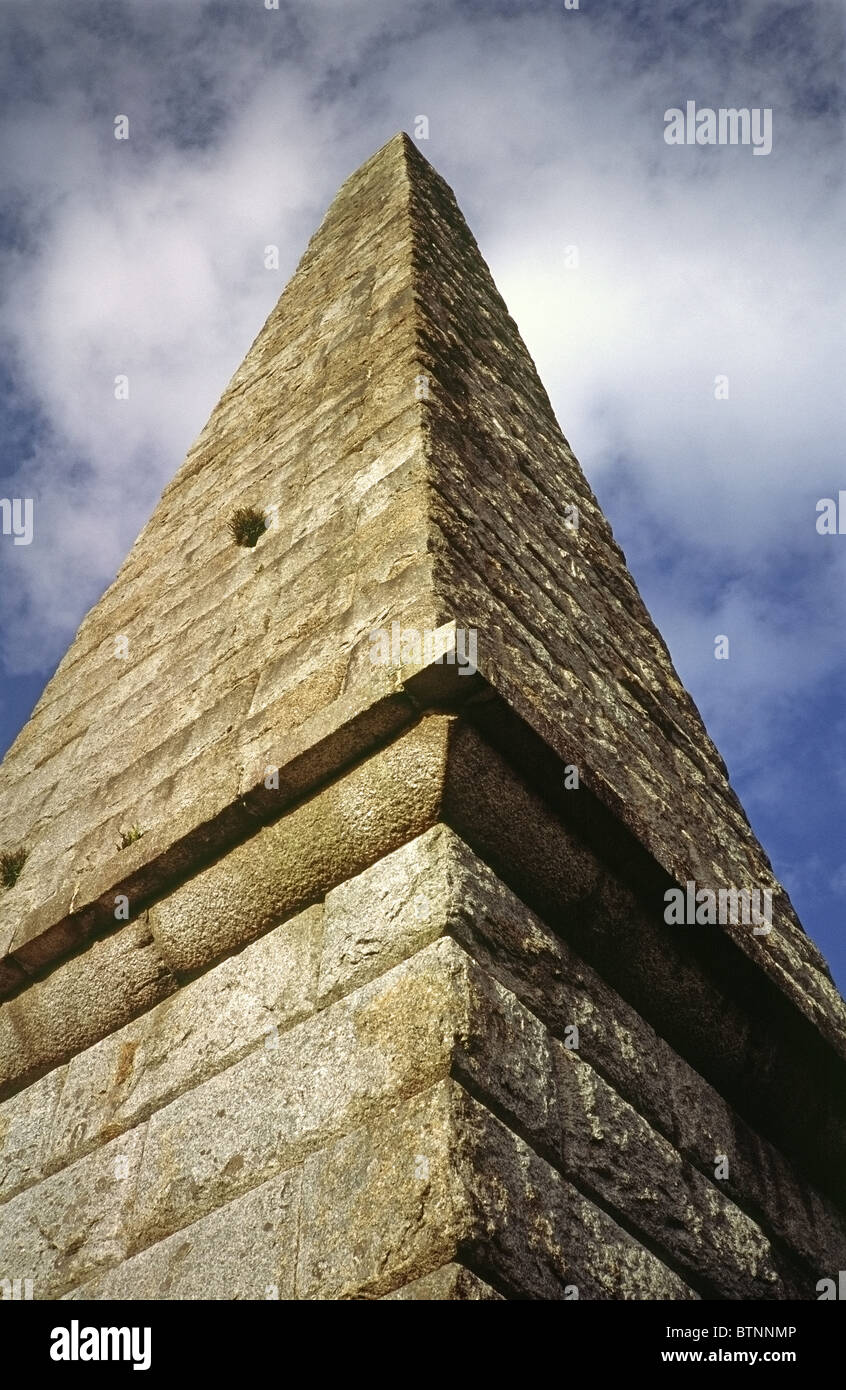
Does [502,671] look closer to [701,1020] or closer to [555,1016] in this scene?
[555,1016]

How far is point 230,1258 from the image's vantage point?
1.71 metres

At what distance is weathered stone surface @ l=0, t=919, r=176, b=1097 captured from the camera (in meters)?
2.31

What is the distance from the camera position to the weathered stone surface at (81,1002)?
2309 millimetres

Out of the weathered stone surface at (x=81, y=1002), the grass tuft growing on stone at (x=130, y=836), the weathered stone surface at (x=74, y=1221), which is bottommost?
the weathered stone surface at (x=74, y=1221)

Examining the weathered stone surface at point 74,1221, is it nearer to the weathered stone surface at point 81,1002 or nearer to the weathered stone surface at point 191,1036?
the weathered stone surface at point 191,1036

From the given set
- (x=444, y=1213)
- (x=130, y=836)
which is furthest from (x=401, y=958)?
(x=130, y=836)

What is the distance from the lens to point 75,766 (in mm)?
3217

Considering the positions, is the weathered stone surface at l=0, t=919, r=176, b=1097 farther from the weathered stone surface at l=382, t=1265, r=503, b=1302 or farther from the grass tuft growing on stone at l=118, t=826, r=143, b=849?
the weathered stone surface at l=382, t=1265, r=503, b=1302

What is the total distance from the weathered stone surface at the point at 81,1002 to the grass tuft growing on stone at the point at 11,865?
1.83 ft

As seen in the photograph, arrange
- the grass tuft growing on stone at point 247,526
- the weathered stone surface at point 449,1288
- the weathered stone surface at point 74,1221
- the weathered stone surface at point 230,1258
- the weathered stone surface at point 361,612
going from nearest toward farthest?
the weathered stone surface at point 449,1288 < the weathered stone surface at point 230,1258 < the weathered stone surface at point 74,1221 < the weathered stone surface at point 361,612 < the grass tuft growing on stone at point 247,526

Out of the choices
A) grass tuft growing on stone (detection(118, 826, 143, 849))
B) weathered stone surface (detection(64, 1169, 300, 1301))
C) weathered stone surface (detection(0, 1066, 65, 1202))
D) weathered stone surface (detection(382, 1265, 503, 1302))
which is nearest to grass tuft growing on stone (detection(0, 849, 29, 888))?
grass tuft growing on stone (detection(118, 826, 143, 849))

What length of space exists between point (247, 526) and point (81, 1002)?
156 centimetres

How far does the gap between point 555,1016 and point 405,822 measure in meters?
0.42

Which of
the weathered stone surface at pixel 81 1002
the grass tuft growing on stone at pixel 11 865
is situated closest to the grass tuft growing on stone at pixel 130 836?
the weathered stone surface at pixel 81 1002
